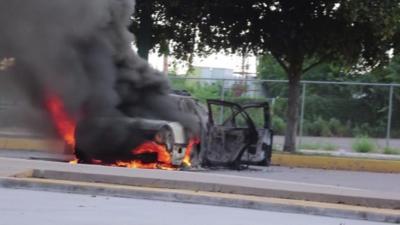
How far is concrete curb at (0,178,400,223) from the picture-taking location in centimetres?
709

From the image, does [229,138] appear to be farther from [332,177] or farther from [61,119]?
[61,119]

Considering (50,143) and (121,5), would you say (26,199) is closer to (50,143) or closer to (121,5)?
(50,143)

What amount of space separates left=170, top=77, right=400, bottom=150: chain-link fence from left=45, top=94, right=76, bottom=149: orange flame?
27.3 feet

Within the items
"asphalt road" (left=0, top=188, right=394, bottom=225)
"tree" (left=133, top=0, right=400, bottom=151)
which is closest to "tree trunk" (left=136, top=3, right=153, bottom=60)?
"tree" (left=133, top=0, right=400, bottom=151)

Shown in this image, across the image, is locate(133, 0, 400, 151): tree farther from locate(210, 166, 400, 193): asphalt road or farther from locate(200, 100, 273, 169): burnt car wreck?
locate(200, 100, 273, 169): burnt car wreck

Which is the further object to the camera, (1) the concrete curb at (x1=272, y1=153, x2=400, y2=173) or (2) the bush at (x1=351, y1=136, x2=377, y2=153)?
(2) the bush at (x1=351, y1=136, x2=377, y2=153)

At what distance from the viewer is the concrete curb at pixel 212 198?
709 cm

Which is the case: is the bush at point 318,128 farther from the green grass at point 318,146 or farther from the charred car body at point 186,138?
the charred car body at point 186,138

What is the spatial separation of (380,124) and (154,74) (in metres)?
8.84

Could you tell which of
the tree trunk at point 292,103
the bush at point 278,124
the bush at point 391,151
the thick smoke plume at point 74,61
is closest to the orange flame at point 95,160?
the thick smoke plume at point 74,61

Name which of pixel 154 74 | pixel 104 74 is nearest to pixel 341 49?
pixel 154 74

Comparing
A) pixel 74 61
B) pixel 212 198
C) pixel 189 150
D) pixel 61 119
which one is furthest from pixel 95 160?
pixel 212 198

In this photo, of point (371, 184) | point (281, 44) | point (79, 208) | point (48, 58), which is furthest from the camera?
point (281, 44)

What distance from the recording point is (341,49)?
15.3 metres
